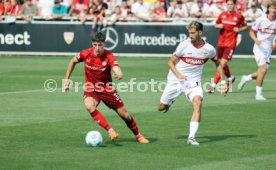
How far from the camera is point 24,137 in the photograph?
13508 mm

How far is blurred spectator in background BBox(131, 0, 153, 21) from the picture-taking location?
32.4 meters

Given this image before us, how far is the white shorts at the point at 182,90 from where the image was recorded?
13180 millimetres

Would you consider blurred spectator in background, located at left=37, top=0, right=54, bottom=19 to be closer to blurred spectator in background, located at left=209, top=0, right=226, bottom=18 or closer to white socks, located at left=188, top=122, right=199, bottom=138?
blurred spectator in background, located at left=209, top=0, right=226, bottom=18

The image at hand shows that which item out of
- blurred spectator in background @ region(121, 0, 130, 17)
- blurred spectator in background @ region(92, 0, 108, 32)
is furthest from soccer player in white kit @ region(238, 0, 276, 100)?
blurred spectator in background @ region(121, 0, 130, 17)

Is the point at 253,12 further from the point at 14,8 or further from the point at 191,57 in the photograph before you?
the point at 191,57

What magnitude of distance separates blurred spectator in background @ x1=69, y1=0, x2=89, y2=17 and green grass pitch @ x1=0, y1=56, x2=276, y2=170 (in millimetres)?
9680

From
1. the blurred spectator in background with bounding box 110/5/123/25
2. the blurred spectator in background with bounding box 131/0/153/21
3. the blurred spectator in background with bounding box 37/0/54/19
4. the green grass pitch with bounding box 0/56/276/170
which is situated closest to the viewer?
the green grass pitch with bounding box 0/56/276/170

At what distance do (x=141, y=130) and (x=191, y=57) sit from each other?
1.94m

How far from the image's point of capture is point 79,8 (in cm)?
3353

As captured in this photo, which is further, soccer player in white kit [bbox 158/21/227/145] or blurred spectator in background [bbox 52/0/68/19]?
blurred spectator in background [bbox 52/0/68/19]

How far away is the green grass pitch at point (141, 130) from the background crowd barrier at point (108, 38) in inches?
341

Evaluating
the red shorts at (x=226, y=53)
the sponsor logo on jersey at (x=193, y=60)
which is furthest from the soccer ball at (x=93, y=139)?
the red shorts at (x=226, y=53)

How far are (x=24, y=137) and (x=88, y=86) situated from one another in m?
1.54

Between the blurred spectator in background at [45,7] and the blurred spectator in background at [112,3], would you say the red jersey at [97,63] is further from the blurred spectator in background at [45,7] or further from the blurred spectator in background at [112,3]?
the blurred spectator in background at [45,7]
